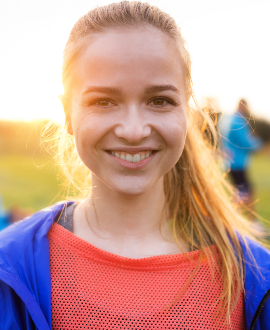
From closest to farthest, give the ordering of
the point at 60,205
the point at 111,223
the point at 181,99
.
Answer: the point at 181,99 → the point at 111,223 → the point at 60,205

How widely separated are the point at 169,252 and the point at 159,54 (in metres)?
0.91

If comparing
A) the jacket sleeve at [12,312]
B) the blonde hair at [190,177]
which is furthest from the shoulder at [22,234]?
the blonde hair at [190,177]

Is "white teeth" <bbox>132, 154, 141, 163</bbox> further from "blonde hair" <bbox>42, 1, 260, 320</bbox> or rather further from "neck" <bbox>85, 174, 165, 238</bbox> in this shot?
"blonde hair" <bbox>42, 1, 260, 320</bbox>

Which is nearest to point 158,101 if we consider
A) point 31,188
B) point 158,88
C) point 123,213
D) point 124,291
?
point 158,88

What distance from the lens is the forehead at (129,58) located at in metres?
1.27

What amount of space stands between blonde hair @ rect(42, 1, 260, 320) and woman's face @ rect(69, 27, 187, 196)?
89mm

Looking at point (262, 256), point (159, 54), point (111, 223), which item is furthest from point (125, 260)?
point (159, 54)

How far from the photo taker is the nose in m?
1.30

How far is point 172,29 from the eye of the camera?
1.46m

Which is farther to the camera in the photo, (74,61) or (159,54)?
(74,61)

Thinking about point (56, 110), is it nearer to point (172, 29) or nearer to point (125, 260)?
point (172, 29)

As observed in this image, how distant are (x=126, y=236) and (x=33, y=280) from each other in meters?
0.47

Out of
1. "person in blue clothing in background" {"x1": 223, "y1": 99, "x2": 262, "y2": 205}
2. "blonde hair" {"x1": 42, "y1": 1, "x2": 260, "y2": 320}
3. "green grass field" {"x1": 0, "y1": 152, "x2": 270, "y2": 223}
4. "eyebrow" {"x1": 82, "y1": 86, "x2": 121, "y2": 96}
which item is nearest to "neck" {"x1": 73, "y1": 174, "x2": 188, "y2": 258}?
"blonde hair" {"x1": 42, "y1": 1, "x2": 260, "y2": 320}

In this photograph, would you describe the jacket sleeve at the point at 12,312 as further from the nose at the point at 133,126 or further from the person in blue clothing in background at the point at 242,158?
the person in blue clothing in background at the point at 242,158
